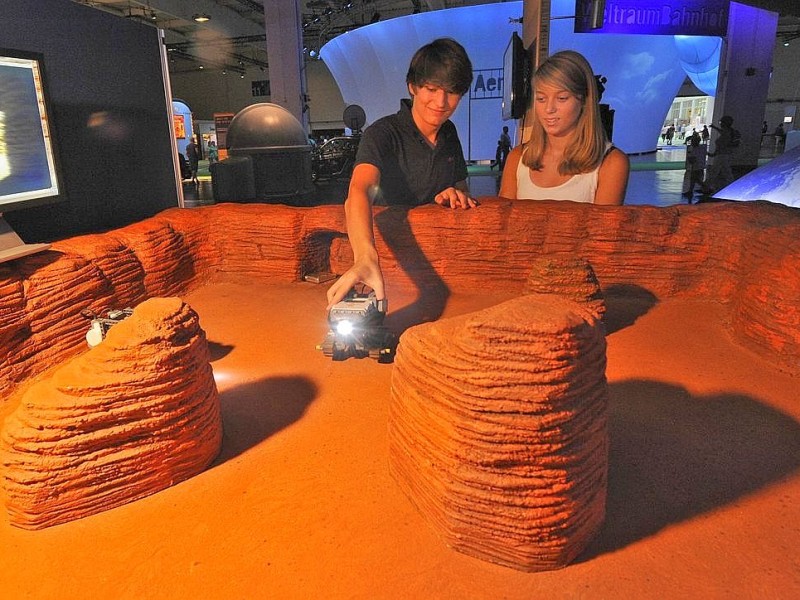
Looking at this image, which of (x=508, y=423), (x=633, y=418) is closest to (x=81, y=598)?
(x=508, y=423)

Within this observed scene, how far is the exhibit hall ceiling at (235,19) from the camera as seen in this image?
60.4 feet

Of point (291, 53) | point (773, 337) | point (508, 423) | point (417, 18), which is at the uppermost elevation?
point (417, 18)

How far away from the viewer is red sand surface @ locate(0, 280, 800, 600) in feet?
5.19

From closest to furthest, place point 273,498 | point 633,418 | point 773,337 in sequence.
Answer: point 273,498
point 633,418
point 773,337

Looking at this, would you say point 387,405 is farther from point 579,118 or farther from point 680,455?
point 579,118

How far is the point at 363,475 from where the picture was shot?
2094 millimetres

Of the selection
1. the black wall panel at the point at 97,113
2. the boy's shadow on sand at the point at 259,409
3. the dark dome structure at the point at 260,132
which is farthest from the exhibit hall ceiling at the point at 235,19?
the boy's shadow on sand at the point at 259,409

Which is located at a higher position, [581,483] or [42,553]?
[581,483]

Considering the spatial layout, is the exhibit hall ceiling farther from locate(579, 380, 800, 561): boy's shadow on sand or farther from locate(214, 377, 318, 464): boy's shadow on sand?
locate(579, 380, 800, 561): boy's shadow on sand

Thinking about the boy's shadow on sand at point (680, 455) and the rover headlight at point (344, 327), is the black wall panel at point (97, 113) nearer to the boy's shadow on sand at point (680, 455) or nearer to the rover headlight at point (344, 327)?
the rover headlight at point (344, 327)

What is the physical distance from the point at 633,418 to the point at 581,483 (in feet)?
3.20

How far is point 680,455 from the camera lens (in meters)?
2.17

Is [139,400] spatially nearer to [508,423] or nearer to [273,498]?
[273,498]

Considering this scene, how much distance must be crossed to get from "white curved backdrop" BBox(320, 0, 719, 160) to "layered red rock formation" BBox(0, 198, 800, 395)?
14779mm
